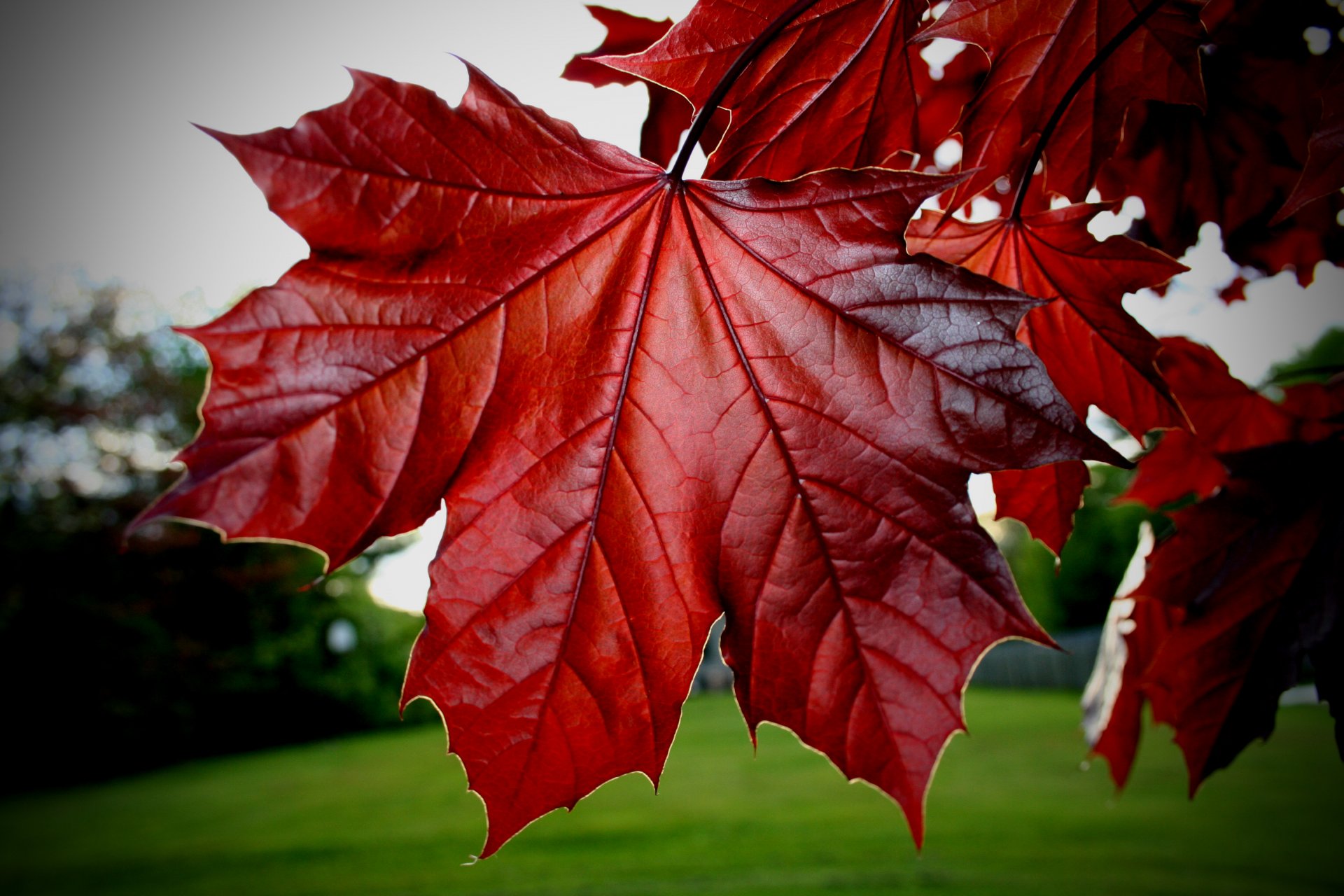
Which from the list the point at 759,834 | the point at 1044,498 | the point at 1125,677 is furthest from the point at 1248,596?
the point at 759,834

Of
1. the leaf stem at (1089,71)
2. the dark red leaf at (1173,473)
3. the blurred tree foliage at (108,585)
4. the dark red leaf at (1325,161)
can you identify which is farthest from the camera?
the blurred tree foliage at (108,585)

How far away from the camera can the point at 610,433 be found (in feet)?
1.82

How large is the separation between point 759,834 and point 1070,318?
6.15 metres

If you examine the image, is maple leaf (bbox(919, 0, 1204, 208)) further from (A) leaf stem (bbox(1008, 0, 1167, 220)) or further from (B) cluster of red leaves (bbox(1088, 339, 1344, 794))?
(B) cluster of red leaves (bbox(1088, 339, 1344, 794))

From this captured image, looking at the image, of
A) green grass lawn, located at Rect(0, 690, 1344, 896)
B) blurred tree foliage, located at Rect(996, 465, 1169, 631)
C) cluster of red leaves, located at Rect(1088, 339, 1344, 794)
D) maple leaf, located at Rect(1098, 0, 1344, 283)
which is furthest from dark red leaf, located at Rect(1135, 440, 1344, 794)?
blurred tree foliage, located at Rect(996, 465, 1169, 631)

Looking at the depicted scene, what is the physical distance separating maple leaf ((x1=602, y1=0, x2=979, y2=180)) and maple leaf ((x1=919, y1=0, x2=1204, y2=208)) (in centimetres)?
5

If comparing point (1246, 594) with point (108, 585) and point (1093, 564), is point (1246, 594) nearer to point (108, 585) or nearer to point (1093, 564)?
point (108, 585)

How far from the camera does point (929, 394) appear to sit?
49 centimetres

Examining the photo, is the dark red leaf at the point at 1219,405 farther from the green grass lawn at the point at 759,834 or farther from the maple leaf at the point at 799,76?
the green grass lawn at the point at 759,834

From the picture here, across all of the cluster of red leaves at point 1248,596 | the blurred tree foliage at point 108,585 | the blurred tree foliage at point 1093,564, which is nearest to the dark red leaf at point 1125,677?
the cluster of red leaves at point 1248,596

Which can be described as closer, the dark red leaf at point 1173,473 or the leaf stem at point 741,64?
the leaf stem at point 741,64

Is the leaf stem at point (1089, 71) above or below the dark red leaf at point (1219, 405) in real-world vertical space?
above

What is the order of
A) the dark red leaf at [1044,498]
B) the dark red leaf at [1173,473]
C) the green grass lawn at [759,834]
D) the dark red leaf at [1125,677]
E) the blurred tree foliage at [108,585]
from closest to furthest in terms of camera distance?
the dark red leaf at [1044,498] < the dark red leaf at [1125,677] < the dark red leaf at [1173,473] < the green grass lawn at [759,834] < the blurred tree foliage at [108,585]

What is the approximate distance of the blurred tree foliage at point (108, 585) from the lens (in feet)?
41.2
